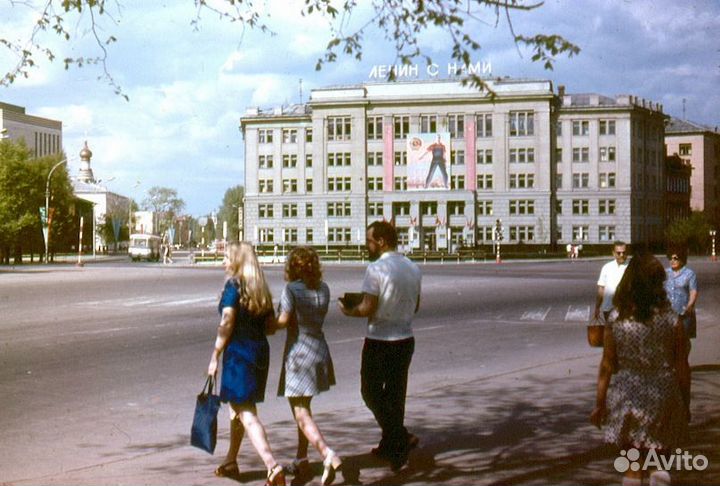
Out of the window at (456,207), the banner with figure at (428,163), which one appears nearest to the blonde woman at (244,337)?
the banner with figure at (428,163)

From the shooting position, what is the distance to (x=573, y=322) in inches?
805

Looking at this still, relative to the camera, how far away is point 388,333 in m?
→ 7.13

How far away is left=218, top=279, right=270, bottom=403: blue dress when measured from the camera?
661 cm

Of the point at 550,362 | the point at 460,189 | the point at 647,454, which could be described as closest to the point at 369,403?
the point at 647,454

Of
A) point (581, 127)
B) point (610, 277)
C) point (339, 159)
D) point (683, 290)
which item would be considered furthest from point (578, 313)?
point (339, 159)

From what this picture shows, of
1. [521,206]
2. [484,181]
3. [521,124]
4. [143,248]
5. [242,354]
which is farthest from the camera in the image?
[484,181]

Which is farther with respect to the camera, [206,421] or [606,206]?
[606,206]

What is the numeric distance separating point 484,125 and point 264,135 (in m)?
27.1

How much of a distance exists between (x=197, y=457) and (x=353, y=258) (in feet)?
241

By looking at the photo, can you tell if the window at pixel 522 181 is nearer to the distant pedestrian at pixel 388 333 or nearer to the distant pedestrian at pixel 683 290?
the distant pedestrian at pixel 683 290

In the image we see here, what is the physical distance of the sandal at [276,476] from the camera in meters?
6.37

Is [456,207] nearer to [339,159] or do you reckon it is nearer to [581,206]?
[581,206]

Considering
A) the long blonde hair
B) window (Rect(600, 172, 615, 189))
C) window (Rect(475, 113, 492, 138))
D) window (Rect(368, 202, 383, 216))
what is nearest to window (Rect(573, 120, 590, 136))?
window (Rect(600, 172, 615, 189))

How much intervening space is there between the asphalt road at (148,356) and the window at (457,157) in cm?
8231
